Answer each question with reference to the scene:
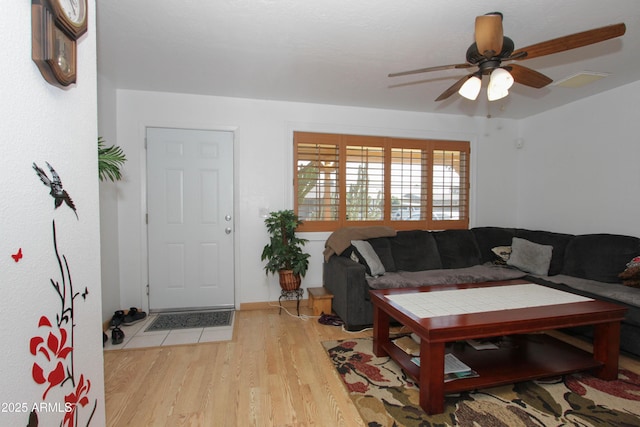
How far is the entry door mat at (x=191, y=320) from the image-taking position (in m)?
2.94

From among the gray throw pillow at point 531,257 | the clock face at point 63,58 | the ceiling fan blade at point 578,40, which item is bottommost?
the gray throw pillow at point 531,257

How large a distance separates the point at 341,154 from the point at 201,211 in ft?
5.99

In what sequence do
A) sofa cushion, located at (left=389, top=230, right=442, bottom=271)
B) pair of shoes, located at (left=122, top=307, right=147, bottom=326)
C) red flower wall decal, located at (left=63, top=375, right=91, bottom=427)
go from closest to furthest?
red flower wall decal, located at (left=63, top=375, right=91, bottom=427) < pair of shoes, located at (left=122, top=307, right=147, bottom=326) < sofa cushion, located at (left=389, top=230, right=442, bottom=271)

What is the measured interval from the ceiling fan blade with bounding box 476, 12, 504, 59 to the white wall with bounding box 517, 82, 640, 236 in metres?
2.62

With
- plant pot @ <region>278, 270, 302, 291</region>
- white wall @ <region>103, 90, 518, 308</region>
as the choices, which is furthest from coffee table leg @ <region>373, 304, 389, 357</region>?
white wall @ <region>103, 90, 518, 308</region>

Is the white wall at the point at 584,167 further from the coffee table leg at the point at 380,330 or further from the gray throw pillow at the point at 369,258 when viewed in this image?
the coffee table leg at the point at 380,330

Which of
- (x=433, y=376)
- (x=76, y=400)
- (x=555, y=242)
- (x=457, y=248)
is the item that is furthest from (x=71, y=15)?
(x=555, y=242)

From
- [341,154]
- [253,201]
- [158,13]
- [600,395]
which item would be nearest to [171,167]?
[253,201]

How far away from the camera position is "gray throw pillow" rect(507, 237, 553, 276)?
321 centimetres

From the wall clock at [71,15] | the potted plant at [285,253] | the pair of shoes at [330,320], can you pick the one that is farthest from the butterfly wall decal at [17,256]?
the pair of shoes at [330,320]

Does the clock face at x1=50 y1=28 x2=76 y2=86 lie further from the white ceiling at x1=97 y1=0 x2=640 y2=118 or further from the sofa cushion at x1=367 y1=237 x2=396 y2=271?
the sofa cushion at x1=367 y1=237 x2=396 y2=271

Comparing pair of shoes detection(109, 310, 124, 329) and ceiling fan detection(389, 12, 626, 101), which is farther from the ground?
ceiling fan detection(389, 12, 626, 101)

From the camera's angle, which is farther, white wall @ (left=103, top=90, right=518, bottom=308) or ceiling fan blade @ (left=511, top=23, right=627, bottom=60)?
white wall @ (left=103, top=90, right=518, bottom=308)

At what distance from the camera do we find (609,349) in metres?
1.96
